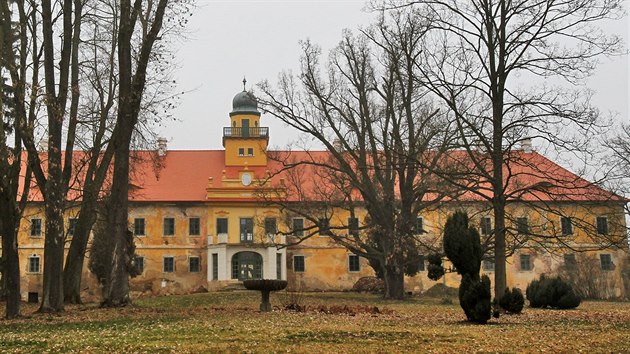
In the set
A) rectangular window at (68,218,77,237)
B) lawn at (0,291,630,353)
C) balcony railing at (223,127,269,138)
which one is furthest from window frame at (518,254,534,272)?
lawn at (0,291,630,353)

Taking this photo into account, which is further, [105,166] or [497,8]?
[105,166]

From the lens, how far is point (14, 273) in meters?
17.1

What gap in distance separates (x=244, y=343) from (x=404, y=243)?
19.6 m

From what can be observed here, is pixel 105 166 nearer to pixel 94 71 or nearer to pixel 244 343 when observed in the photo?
pixel 94 71

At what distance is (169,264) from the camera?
173 ft

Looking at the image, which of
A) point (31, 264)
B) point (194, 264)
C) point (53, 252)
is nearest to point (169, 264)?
point (194, 264)

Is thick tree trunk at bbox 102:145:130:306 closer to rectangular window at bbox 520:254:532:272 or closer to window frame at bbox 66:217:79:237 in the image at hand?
window frame at bbox 66:217:79:237

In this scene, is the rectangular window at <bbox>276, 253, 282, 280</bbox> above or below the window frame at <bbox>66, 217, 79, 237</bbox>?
below

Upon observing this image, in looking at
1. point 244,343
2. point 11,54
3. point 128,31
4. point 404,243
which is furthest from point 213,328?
point 404,243

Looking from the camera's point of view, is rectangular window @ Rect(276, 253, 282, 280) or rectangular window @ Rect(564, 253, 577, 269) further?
rectangular window @ Rect(276, 253, 282, 280)

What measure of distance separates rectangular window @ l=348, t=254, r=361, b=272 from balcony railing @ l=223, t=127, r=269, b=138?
11.1 m

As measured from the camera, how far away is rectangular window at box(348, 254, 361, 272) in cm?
5310

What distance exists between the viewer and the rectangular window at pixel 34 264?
51656mm

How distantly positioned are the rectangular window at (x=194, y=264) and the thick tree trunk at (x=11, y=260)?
35277 millimetres
